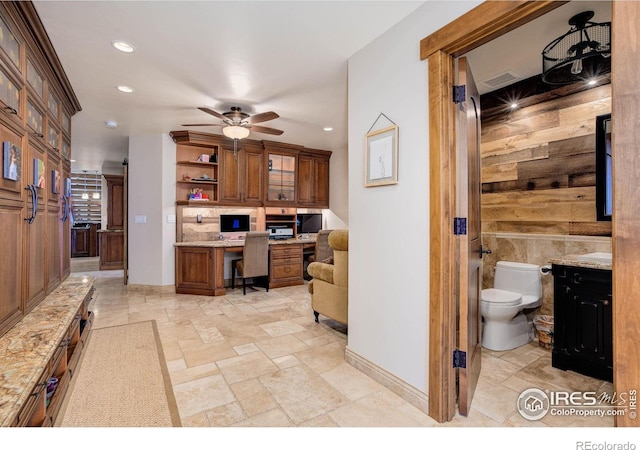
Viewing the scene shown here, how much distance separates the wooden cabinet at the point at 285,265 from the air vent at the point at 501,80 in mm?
3657

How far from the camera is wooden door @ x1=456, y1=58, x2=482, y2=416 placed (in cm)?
183

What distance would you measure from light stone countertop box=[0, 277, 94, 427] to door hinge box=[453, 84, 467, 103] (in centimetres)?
252

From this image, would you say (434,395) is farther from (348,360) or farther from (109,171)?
(109,171)

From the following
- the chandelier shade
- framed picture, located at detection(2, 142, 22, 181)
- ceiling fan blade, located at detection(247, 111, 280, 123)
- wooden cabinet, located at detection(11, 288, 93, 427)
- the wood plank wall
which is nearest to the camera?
wooden cabinet, located at detection(11, 288, 93, 427)

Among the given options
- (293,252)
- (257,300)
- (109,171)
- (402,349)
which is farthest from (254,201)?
(109,171)

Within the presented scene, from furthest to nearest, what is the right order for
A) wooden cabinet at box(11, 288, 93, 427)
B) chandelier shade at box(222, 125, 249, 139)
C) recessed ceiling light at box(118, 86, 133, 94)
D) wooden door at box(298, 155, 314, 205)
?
wooden door at box(298, 155, 314, 205) < chandelier shade at box(222, 125, 249, 139) < recessed ceiling light at box(118, 86, 133, 94) < wooden cabinet at box(11, 288, 93, 427)

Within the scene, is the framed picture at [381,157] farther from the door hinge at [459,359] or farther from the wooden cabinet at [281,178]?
the wooden cabinet at [281,178]

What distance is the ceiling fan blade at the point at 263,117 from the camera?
138 inches

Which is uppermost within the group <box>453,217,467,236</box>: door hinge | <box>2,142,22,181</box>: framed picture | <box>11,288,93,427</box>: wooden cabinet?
<box>2,142,22,181</box>: framed picture

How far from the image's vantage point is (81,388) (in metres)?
2.17

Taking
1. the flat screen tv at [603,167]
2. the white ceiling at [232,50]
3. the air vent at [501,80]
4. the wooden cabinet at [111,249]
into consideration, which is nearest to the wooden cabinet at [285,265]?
the white ceiling at [232,50]

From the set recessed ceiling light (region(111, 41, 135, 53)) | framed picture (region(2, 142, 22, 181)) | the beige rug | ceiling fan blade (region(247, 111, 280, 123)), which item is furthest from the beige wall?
framed picture (region(2, 142, 22, 181))

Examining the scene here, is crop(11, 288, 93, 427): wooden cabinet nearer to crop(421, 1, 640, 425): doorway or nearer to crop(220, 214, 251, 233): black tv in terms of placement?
crop(421, 1, 640, 425): doorway
